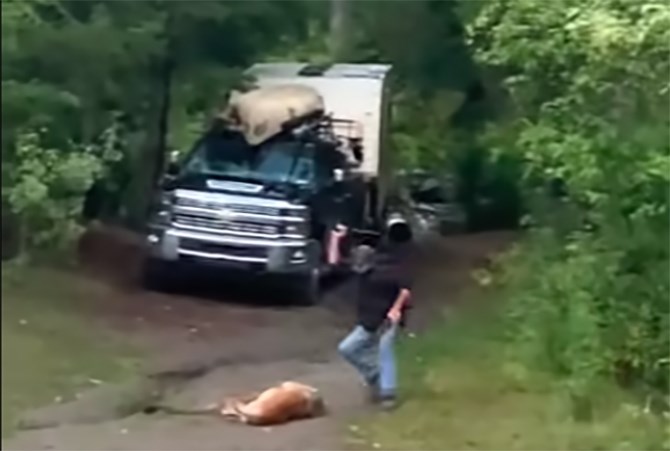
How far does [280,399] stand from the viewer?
10.1 metres

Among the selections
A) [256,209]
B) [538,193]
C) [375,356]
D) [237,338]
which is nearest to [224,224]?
[256,209]

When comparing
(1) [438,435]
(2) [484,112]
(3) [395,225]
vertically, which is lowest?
(1) [438,435]

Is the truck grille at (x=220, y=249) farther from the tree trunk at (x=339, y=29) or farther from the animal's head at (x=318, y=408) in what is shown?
the animal's head at (x=318, y=408)

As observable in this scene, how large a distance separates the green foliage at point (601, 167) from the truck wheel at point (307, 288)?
4.97 metres

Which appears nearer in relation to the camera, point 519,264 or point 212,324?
point 519,264

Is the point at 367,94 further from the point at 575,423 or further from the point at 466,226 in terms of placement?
the point at 575,423

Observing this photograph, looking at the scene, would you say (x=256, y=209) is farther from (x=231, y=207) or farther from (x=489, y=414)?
(x=489, y=414)

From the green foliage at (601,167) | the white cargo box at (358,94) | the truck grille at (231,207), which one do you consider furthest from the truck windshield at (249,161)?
the green foliage at (601,167)

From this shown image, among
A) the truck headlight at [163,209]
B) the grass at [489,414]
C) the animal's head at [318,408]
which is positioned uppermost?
the truck headlight at [163,209]

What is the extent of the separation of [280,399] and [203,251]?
620 cm

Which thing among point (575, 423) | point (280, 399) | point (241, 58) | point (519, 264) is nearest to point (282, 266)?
point (241, 58)

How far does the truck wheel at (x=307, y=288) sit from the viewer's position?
618 inches

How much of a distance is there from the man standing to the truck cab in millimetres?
4743

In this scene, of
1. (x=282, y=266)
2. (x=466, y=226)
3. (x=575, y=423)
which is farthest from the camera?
(x=466, y=226)
